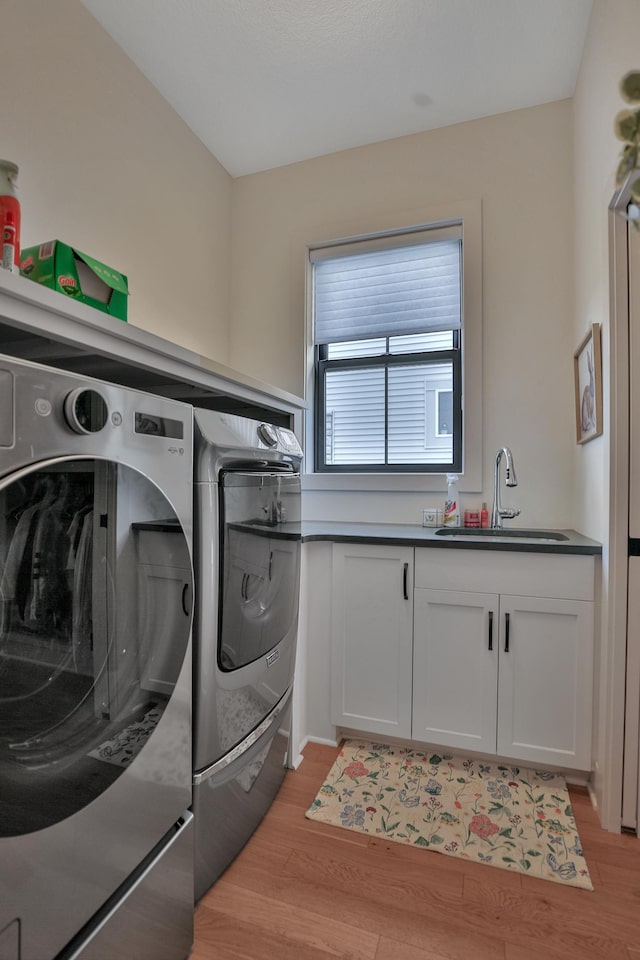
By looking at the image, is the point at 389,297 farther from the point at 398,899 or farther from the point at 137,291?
the point at 398,899

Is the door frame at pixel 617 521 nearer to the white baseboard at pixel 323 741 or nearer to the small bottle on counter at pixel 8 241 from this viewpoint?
the white baseboard at pixel 323 741

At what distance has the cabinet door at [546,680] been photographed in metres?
1.69

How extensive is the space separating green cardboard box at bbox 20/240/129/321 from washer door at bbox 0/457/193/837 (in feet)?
1.79

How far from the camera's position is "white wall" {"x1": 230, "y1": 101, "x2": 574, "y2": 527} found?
7.28 feet

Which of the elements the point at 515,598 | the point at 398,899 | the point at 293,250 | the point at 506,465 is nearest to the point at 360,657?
the point at 515,598

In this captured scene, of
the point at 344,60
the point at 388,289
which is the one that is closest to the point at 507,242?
the point at 388,289

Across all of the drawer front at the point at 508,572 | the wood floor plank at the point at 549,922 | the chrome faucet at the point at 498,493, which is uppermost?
the chrome faucet at the point at 498,493

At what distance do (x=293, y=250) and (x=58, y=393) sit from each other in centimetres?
229

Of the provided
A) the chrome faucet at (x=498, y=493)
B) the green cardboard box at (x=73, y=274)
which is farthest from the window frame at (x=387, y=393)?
the green cardboard box at (x=73, y=274)

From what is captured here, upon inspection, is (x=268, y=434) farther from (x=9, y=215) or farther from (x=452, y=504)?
(x=452, y=504)

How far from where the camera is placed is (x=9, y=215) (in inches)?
42.1

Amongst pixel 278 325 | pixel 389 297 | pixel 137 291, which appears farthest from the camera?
pixel 278 325

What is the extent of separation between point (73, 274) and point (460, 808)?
79.1 inches

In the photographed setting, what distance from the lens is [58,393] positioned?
74cm
